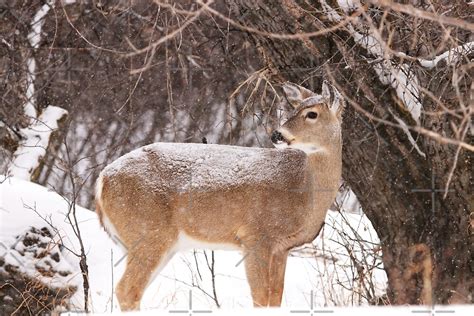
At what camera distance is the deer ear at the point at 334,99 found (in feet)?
21.7

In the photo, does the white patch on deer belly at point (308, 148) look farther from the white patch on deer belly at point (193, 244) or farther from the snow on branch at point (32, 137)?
the snow on branch at point (32, 137)

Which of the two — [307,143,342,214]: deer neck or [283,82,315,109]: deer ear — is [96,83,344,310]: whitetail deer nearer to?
[307,143,342,214]: deer neck

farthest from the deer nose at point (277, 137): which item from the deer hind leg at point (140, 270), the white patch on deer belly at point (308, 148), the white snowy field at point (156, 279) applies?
the white snowy field at point (156, 279)

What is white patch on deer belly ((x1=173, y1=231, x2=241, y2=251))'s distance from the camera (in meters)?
6.50

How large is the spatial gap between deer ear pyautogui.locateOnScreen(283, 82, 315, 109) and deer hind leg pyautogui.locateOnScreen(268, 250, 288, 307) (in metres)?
1.15

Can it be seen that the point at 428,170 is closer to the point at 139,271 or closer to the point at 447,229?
the point at 447,229

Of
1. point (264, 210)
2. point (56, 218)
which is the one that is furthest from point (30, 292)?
point (264, 210)

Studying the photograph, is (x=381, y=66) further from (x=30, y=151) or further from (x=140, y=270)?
(x=30, y=151)

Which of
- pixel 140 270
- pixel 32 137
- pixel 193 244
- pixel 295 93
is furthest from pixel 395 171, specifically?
pixel 32 137

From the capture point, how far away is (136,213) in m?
6.44

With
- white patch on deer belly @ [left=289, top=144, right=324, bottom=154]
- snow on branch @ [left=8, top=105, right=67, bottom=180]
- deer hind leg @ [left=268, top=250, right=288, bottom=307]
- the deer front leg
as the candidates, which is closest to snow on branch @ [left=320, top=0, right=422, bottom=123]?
white patch on deer belly @ [left=289, top=144, right=324, bottom=154]

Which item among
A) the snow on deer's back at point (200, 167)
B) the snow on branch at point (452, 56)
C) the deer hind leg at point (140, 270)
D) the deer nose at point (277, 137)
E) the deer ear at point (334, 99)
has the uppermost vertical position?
the snow on branch at point (452, 56)

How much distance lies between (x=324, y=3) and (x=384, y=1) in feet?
10.5

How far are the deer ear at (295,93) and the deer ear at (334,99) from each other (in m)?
0.14
